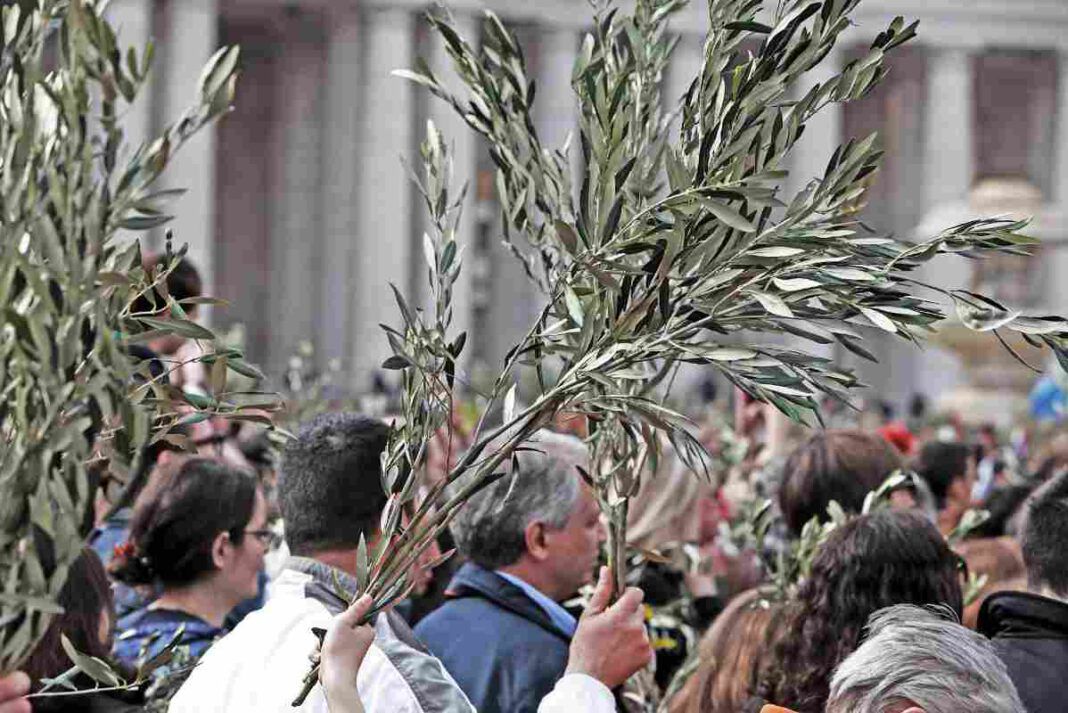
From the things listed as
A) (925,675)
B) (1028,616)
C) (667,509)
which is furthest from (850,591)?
(667,509)

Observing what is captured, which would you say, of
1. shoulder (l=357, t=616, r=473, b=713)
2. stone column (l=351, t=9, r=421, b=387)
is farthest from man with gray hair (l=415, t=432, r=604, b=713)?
stone column (l=351, t=9, r=421, b=387)

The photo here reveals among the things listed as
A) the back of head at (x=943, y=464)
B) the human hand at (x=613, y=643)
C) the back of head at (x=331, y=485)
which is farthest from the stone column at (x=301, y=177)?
the human hand at (x=613, y=643)

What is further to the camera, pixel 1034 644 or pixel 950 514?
pixel 950 514

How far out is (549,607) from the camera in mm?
5242

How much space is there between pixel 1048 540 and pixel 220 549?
2.48m

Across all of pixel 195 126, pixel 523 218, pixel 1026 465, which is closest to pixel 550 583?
pixel 523 218

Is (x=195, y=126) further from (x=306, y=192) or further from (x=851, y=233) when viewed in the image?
(x=306, y=192)

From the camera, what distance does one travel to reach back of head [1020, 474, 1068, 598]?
15.8ft

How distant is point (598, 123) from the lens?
347cm

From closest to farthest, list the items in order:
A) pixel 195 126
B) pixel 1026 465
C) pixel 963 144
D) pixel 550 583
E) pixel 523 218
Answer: pixel 195 126 < pixel 523 218 < pixel 550 583 < pixel 1026 465 < pixel 963 144

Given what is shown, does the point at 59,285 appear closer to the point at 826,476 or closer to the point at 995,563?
the point at 826,476

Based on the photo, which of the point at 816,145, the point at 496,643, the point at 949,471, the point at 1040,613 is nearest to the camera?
the point at 1040,613

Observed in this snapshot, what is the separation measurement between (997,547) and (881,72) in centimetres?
432

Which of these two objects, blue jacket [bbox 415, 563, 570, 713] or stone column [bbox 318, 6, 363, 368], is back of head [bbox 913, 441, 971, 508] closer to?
blue jacket [bbox 415, 563, 570, 713]
